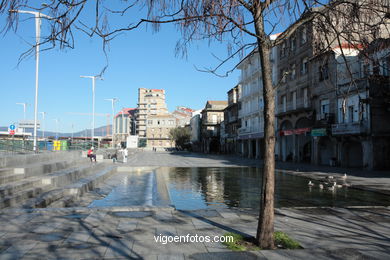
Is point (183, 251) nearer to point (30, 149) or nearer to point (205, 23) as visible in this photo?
point (205, 23)

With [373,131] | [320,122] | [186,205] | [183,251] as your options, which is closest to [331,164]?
[320,122]

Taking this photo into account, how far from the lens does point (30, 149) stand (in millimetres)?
21047

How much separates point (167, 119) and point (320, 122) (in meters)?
98.3

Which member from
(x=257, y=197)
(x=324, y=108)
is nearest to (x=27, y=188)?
(x=257, y=197)

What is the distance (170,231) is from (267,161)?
2.31 metres

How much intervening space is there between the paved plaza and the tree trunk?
0.36 m

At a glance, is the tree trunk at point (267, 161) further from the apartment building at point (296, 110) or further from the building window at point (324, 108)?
the apartment building at point (296, 110)

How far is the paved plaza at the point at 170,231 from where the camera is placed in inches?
180

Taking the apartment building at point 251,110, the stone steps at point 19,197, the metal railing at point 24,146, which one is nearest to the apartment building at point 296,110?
the apartment building at point 251,110

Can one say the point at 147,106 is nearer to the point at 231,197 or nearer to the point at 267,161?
the point at 231,197

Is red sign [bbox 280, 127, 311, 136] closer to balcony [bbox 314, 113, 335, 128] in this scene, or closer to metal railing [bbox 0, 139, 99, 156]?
balcony [bbox 314, 113, 335, 128]

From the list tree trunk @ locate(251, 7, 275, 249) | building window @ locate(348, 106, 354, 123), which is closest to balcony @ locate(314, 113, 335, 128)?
building window @ locate(348, 106, 354, 123)

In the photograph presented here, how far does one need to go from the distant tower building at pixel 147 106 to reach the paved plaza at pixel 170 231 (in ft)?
450

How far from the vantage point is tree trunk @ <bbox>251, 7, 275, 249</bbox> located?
16.1 feet
